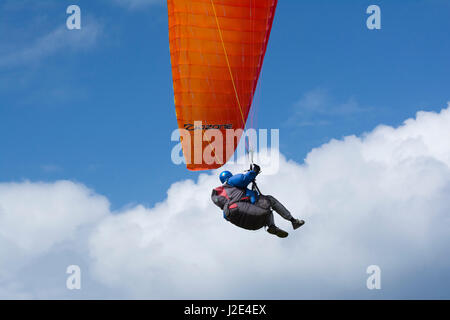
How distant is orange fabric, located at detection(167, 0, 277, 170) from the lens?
25.2 metres

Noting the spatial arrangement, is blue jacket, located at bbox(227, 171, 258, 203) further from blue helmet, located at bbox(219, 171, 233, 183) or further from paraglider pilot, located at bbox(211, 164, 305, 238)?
blue helmet, located at bbox(219, 171, 233, 183)

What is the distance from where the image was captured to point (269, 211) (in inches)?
842

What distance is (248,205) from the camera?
21.3m

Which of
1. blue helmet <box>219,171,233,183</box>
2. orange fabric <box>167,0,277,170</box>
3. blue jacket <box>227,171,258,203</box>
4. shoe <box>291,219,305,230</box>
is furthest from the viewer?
orange fabric <box>167,0,277,170</box>

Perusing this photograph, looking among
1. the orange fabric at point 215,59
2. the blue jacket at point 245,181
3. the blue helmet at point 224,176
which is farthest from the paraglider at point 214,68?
the blue jacket at point 245,181

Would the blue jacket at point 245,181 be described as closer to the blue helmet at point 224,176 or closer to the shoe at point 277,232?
the blue helmet at point 224,176

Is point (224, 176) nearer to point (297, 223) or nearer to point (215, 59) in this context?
point (297, 223)

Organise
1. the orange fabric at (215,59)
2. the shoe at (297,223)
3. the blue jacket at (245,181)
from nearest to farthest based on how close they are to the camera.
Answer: the shoe at (297,223) < the blue jacket at (245,181) < the orange fabric at (215,59)

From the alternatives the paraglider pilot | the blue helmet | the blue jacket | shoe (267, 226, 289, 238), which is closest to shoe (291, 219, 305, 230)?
the paraglider pilot

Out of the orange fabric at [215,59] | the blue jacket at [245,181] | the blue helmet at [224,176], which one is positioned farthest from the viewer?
the orange fabric at [215,59]

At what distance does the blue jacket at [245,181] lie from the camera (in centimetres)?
2122
